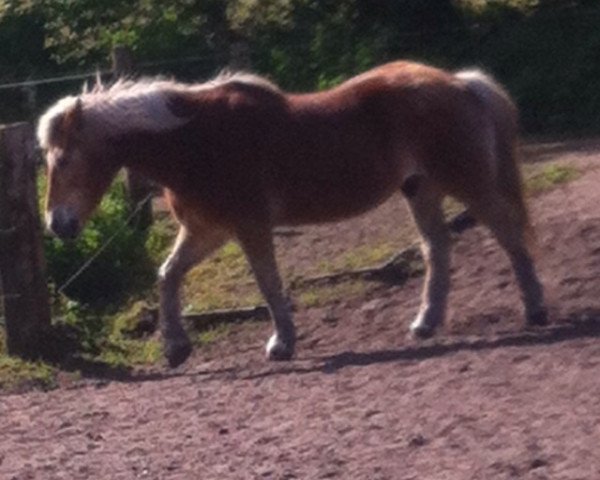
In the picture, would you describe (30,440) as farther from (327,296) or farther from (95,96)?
(327,296)

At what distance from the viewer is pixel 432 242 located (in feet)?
34.9

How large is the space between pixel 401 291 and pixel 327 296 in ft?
1.73

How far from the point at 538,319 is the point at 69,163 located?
8.92 ft

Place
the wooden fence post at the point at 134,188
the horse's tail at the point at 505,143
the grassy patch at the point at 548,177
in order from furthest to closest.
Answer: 1. the wooden fence post at the point at 134,188
2. the grassy patch at the point at 548,177
3. the horse's tail at the point at 505,143

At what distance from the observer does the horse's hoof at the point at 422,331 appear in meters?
10.3

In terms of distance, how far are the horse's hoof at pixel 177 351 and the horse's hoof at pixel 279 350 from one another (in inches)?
20.9

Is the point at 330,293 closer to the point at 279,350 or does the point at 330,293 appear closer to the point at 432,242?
the point at 432,242

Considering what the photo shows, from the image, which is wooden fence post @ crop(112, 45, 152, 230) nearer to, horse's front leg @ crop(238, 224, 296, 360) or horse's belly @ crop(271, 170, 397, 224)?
horse's belly @ crop(271, 170, 397, 224)

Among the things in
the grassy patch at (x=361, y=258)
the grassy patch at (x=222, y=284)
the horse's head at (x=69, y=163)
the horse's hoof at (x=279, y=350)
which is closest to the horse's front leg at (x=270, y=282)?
the horse's hoof at (x=279, y=350)

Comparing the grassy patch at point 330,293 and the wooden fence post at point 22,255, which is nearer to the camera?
the wooden fence post at point 22,255

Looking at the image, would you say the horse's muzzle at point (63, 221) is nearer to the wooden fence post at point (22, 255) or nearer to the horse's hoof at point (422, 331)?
the wooden fence post at point (22, 255)

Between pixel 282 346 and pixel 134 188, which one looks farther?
pixel 134 188

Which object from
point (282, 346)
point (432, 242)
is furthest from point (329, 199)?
point (282, 346)

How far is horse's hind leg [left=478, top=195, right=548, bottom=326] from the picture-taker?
1030cm
